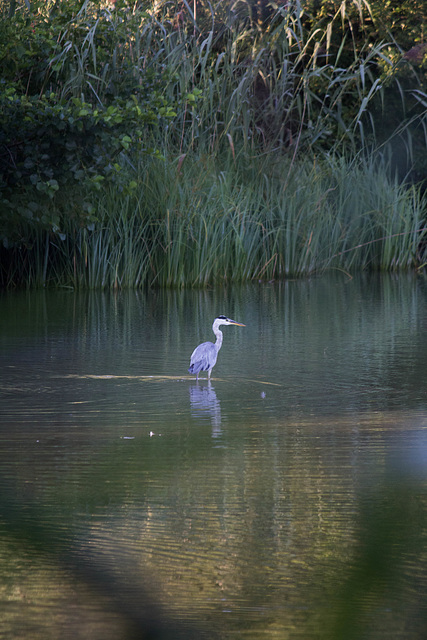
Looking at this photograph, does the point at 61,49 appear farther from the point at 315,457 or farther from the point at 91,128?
the point at 315,457

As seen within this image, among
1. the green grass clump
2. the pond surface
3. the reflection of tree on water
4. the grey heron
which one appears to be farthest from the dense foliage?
the reflection of tree on water

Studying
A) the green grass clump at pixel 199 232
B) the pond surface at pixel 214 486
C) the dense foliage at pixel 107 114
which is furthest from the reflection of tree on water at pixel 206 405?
the green grass clump at pixel 199 232

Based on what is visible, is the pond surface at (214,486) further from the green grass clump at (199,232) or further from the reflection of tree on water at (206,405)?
the green grass clump at (199,232)

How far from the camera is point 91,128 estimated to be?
959 cm

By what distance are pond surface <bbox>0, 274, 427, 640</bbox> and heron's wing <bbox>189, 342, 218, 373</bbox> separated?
0.10m

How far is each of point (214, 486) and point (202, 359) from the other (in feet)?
7.73

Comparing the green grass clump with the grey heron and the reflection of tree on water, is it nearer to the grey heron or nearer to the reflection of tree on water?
the grey heron

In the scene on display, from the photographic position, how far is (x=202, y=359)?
5715 millimetres

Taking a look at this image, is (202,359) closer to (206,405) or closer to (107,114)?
(206,405)

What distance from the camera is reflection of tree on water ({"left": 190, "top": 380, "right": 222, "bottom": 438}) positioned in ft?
14.9

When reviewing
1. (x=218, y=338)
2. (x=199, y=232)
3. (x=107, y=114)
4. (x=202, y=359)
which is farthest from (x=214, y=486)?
(x=199, y=232)

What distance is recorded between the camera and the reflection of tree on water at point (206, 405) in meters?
4.54

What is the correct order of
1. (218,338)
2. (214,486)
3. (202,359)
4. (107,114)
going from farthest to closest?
(107,114) < (218,338) < (202,359) < (214,486)

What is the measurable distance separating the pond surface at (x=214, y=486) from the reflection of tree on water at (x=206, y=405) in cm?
2
